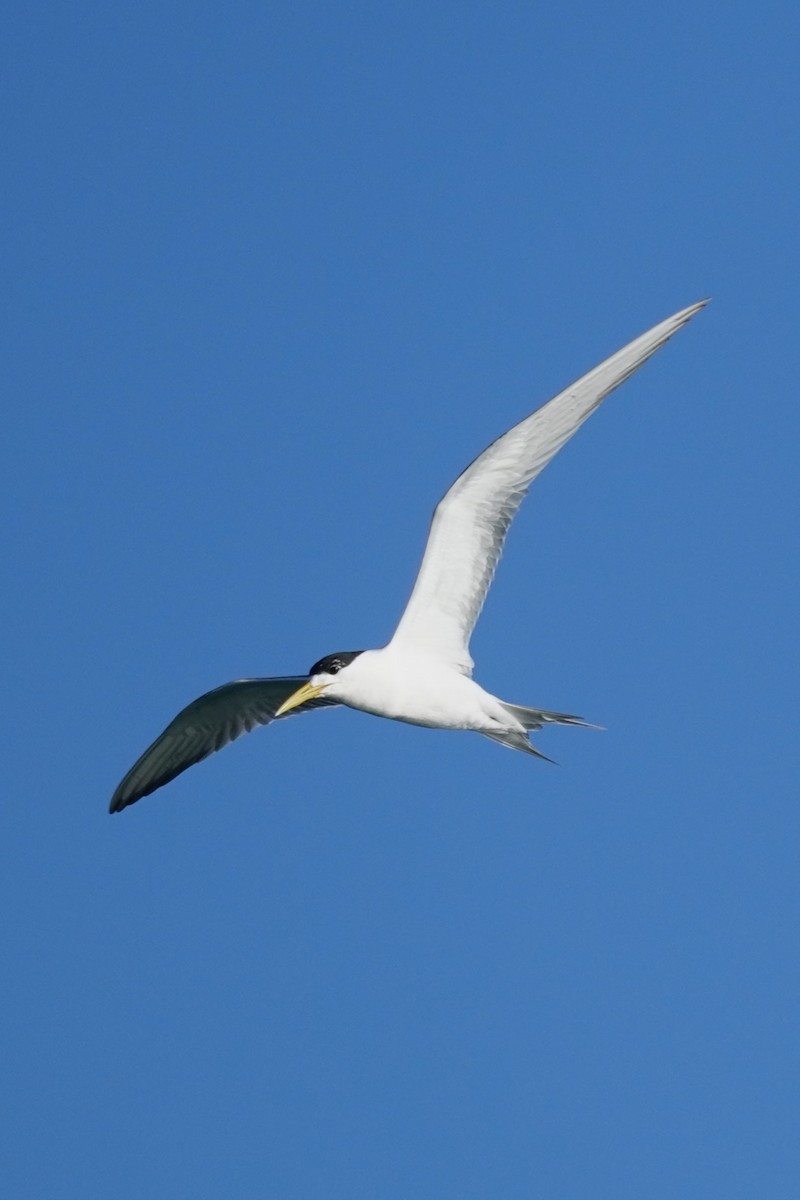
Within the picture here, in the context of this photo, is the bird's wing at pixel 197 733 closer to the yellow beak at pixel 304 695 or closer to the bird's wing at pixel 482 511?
the yellow beak at pixel 304 695

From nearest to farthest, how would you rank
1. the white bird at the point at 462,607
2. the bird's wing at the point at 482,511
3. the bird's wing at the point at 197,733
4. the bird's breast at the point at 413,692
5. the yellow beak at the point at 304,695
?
1. the bird's wing at the point at 482,511
2. the white bird at the point at 462,607
3. the bird's breast at the point at 413,692
4. the yellow beak at the point at 304,695
5. the bird's wing at the point at 197,733

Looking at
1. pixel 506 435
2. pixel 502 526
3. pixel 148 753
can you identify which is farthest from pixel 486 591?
pixel 148 753

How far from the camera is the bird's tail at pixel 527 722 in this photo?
553 inches

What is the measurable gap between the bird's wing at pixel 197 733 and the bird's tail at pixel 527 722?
2209mm

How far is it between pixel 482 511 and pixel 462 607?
0.86m

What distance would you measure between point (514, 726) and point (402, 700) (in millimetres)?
1029

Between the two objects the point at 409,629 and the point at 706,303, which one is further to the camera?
the point at 409,629

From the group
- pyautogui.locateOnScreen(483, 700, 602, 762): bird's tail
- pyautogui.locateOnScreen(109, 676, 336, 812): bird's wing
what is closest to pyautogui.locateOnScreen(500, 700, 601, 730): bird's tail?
pyautogui.locateOnScreen(483, 700, 602, 762): bird's tail

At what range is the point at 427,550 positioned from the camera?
45.1 ft

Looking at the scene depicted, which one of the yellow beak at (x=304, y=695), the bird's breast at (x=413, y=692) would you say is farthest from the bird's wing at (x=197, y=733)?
the bird's breast at (x=413, y=692)

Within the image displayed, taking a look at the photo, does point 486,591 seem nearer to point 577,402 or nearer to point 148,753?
point 577,402

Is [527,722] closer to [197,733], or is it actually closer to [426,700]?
[426,700]

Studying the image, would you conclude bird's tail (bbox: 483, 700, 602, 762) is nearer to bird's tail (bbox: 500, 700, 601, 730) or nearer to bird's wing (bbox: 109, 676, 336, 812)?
bird's tail (bbox: 500, 700, 601, 730)

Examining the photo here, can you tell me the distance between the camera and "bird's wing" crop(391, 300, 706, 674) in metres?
13.0
